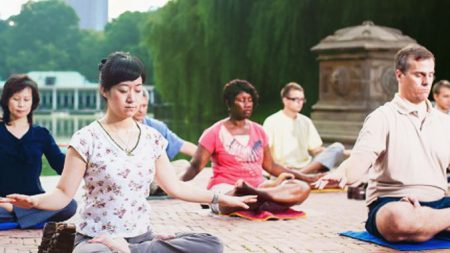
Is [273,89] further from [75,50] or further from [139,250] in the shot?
[75,50]

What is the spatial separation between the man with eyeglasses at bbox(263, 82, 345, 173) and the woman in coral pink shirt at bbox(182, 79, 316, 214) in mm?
1868

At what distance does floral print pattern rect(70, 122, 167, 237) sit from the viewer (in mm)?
4344

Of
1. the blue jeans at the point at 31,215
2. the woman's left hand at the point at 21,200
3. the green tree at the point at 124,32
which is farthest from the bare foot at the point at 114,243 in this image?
→ the green tree at the point at 124,32

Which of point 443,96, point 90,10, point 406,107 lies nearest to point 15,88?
point 406,107

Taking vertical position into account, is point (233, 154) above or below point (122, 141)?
below

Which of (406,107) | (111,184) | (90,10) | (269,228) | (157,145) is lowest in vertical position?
(269,228)

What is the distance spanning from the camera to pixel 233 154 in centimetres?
782

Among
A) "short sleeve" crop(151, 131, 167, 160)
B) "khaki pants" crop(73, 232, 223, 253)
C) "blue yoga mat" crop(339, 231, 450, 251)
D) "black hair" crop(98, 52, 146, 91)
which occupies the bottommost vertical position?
"blue yoga mat" crop(339, 231, 450, 251)

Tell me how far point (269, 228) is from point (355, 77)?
7270 millimetres

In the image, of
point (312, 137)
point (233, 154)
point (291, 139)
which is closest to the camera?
point (233, 154)

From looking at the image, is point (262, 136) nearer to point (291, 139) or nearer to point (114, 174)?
point (291, 139)

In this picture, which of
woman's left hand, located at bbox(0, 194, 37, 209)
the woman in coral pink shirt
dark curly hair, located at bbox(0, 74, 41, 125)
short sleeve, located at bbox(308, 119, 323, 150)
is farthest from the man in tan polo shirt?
short sleeve, located at bbox(308, 119, 323, 150)

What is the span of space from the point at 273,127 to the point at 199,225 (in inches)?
111

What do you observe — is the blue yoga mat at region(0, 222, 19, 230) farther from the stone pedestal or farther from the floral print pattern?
the stone pedestal
